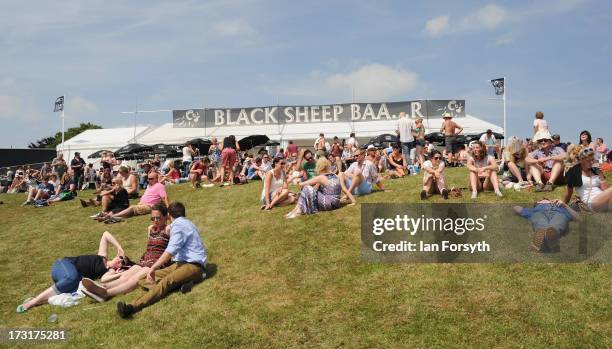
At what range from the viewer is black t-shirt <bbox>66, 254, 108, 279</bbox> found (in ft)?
27.0

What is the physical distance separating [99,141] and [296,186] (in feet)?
87.7

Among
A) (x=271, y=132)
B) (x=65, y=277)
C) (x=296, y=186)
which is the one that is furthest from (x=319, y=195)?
(x=271, y=132)

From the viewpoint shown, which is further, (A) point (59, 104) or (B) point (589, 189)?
(A) point (59, 104)

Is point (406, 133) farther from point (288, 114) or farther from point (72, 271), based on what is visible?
point (288, 114)

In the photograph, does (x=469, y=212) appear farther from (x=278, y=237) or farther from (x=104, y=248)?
(x=104, y=248)

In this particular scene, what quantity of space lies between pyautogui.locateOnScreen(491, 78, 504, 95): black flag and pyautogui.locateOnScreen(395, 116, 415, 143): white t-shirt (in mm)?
19622

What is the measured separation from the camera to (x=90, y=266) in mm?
8305

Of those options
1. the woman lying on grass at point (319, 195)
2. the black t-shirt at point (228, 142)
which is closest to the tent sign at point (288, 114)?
the black t-shirt at point (228, 142)

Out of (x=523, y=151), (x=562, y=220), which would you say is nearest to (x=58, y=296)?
(x=562, y=220)

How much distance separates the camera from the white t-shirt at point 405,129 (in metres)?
16.2

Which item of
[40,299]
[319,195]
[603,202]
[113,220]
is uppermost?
[603,202]

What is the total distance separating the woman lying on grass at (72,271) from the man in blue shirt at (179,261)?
3.59 ft

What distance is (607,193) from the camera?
24.9 ft

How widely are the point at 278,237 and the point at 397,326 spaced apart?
12.8ft
